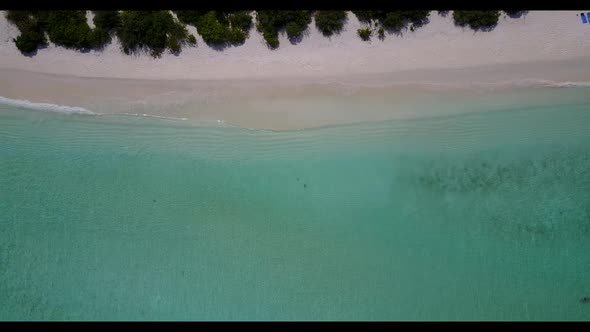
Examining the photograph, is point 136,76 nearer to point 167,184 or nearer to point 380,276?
point 167,184

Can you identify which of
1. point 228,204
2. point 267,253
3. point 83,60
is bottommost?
point 267,253

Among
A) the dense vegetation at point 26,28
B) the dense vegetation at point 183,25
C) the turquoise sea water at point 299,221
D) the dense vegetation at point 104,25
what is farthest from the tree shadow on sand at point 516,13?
the dense vegetation at point 26,28

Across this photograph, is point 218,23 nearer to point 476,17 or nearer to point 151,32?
point 151,32

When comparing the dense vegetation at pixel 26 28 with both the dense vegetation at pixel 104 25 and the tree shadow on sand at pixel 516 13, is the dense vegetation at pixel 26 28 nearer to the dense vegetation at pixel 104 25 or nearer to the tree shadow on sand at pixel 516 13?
the dense vegetation at pixel 104 25

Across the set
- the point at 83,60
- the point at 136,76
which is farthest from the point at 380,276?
the point at 83,60

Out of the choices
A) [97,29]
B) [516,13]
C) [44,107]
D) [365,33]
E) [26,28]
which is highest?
Answer: [26,28]

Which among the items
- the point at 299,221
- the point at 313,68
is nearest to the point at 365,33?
the point at 313,68

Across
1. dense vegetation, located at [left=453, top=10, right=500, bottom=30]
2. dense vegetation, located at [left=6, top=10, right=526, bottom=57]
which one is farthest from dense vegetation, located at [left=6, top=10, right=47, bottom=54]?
dense vegetation, located at [left=453, top=10, right=500, bottom=30]
